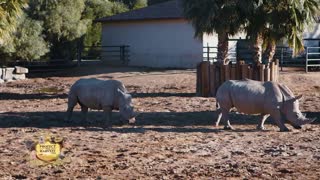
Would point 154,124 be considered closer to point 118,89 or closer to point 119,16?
point 118,89

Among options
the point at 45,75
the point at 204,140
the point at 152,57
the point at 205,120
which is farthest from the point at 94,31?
the point at 204,140

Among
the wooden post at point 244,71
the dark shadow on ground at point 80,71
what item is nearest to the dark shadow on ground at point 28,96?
the wooden post at point 244,71

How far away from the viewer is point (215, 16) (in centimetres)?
1848

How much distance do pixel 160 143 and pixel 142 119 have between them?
337 centimetres

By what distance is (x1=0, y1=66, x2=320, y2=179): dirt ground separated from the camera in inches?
336

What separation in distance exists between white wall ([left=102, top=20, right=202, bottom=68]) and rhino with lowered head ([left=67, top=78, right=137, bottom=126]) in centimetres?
1771

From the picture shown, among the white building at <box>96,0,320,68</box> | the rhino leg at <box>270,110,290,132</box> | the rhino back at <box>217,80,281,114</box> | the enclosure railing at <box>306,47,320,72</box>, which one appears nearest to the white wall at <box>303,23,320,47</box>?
the white building at <box>96,0,320,68</box>

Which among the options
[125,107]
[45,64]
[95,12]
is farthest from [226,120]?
[95,12]

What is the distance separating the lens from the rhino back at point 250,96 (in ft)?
41.5

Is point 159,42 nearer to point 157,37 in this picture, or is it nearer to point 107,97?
point 157,37

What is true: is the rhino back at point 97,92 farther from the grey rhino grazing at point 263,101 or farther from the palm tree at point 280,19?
the palm tree at point 280,19

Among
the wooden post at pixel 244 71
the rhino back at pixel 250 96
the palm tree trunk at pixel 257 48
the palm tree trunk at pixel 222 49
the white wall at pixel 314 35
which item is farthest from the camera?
the white wall at pixel 314 35

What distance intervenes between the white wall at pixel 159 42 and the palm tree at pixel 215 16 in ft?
37.4

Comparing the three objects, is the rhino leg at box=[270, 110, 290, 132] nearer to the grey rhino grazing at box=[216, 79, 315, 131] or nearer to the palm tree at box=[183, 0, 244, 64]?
the grey rhino grazing at box=[216, 79, 315, 131]
